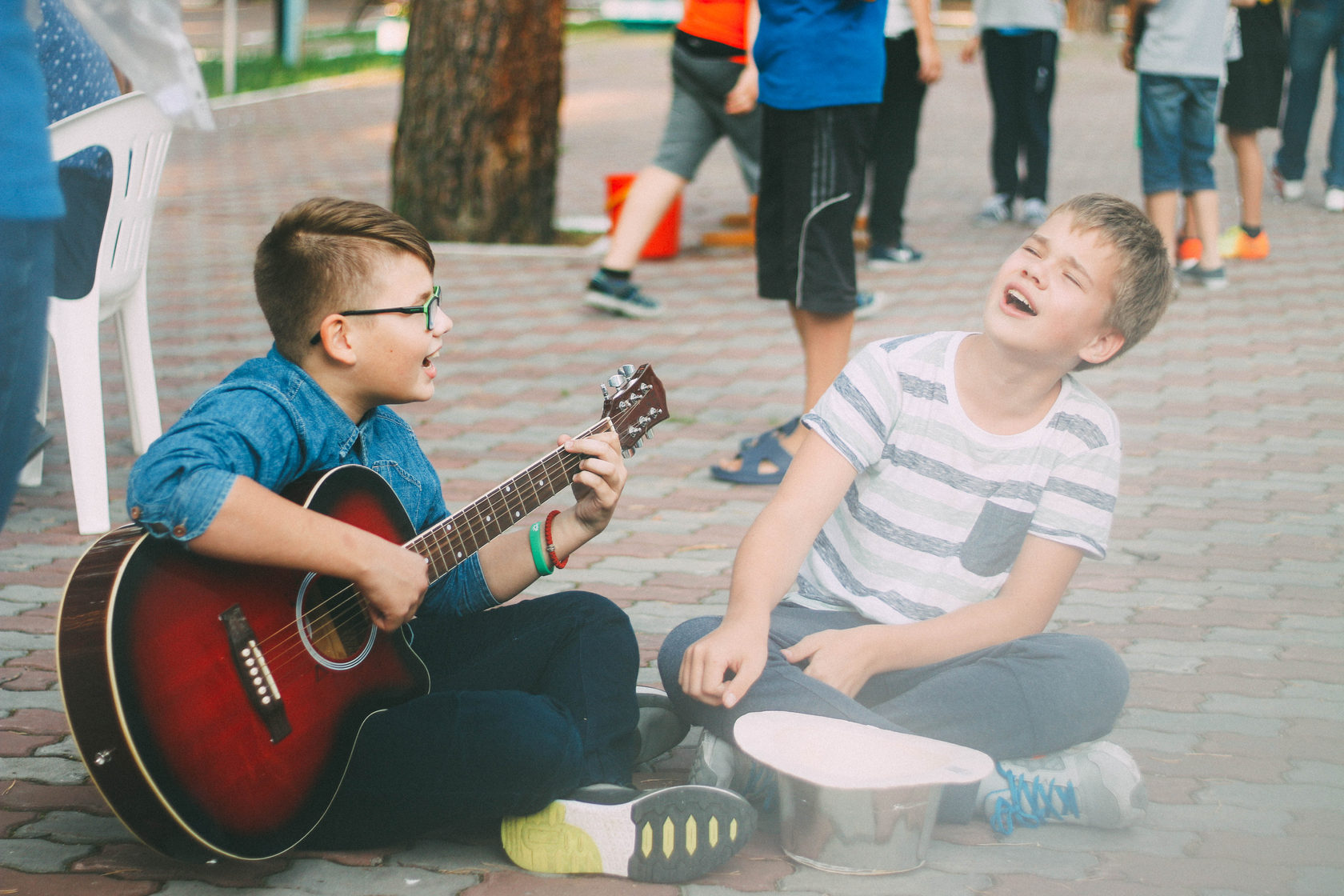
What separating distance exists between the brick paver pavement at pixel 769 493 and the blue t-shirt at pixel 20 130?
106 cm

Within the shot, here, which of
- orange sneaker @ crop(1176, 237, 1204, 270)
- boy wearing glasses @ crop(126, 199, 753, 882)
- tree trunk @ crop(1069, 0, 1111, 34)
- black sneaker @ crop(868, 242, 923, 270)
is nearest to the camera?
boy wearing glasses @ crop(126, 199, 753, 882)

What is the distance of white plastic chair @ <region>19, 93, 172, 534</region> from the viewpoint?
3408 mm

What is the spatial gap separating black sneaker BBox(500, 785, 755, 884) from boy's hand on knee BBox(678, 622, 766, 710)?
0.15 meters

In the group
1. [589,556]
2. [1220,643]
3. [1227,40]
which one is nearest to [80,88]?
[589,556]

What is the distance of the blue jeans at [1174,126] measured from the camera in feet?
20.7

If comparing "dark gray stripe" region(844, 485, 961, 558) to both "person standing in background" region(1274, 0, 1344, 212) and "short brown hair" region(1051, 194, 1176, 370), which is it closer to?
"short brown hair" region(1051, 194, 1176, 370)

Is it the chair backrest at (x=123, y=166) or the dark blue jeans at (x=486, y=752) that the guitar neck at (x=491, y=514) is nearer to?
the dark blue jeans at (x=486, y=752)

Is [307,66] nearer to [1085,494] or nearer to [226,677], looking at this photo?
[1085,494]

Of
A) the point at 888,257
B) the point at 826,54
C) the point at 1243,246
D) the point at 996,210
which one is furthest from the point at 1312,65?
the point at 826,54

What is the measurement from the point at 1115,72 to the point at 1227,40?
1328cm

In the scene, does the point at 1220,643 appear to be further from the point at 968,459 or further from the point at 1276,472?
the point at 1276,472

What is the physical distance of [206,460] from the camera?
71.6 inches

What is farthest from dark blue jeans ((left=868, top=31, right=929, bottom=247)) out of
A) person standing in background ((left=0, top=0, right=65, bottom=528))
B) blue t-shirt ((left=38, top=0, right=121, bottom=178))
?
person standing in background ((left=0, top=0, right=65, bottom=528))

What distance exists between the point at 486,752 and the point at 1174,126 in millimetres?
5438
